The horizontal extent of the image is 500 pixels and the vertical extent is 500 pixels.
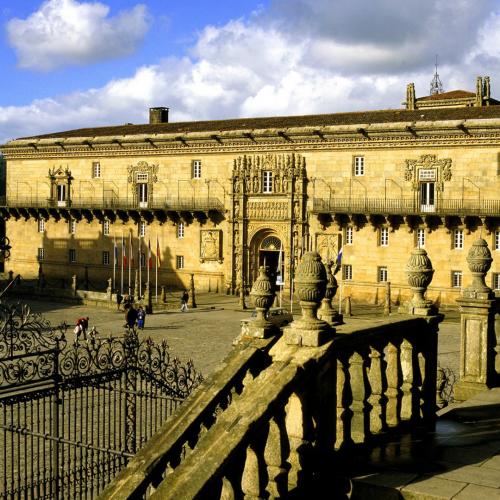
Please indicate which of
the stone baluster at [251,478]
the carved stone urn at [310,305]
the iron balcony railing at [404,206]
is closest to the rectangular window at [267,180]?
the iron balcony railing at [404,206]

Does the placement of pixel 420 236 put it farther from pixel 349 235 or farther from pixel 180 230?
pixel 180 230

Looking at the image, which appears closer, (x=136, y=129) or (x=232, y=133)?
(x=232, y=133)

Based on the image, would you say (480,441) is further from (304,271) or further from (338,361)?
(304,271)

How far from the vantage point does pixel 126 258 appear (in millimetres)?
48656

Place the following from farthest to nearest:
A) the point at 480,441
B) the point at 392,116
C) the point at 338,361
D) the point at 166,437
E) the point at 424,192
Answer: the point at 392,116
the point at 424,192
the point at 480,441
the point at 338,361
the point at 166,437

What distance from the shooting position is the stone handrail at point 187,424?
525 cm

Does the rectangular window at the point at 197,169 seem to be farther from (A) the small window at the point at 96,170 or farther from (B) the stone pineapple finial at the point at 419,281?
(B) the stone pineapple finial at the point at 419,281

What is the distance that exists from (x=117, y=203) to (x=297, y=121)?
12545mm

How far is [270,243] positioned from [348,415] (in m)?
38.2

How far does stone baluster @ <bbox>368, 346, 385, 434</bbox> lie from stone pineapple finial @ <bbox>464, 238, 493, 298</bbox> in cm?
361

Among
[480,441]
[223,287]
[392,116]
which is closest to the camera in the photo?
[480,441]

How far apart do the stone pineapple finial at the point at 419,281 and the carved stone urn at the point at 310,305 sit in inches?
88.9

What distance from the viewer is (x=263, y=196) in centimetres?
4372

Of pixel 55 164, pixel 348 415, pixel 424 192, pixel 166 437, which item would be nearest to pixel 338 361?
pixel 348 415
